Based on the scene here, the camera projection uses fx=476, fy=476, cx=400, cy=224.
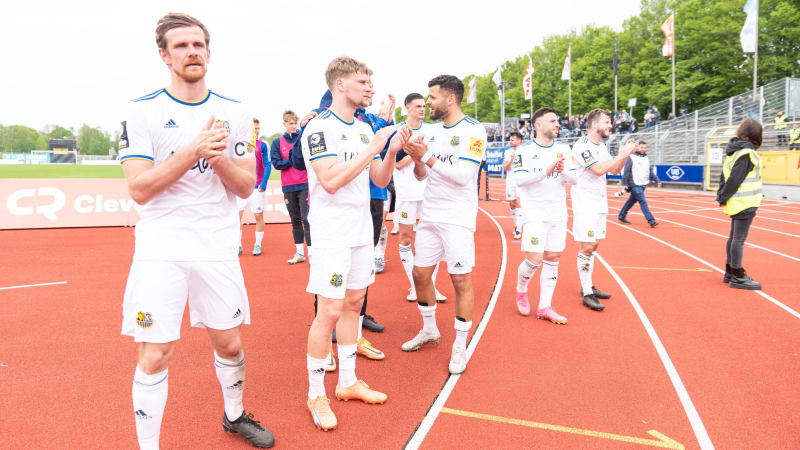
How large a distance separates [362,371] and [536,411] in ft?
4.74

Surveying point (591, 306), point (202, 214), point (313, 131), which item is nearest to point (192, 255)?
point (202, 214)

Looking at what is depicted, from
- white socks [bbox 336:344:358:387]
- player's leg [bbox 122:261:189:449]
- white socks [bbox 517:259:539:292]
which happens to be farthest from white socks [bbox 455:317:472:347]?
player's leg [bbox 122:261:189:449]

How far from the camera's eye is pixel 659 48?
42.2m

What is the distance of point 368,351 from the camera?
4270 mm

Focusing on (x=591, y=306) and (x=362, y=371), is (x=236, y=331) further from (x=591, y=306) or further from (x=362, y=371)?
(x=591, y=306)

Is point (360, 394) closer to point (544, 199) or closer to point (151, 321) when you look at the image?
point (151, 321)

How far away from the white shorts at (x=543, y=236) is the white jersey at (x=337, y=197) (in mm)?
2648

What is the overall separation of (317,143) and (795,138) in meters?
19.9

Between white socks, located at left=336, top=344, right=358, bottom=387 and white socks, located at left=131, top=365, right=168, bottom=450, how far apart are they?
1290mm

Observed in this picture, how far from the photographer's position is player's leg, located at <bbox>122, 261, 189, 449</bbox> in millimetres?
2305

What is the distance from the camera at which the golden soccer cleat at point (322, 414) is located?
10.1ft

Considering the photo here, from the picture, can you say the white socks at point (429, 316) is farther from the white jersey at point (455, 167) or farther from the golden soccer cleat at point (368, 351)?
the white jersey at point (455, 167)

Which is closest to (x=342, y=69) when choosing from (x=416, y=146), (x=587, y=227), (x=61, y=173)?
(x=416, y=146)

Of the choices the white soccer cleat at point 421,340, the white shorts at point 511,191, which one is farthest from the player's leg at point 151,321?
the white shorts at point 511,191
